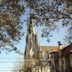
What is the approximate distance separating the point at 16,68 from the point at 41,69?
6442mm

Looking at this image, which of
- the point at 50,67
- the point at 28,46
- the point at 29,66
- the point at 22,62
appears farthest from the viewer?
the point at 28,46

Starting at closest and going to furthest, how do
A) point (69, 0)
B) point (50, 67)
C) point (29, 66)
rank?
point (69, 0), point (50, 67), point (29, 66)

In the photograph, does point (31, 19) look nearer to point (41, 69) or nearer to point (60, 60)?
point (60, 60)

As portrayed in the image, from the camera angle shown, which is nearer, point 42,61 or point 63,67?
point 63,67

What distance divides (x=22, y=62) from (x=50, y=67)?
1027 cm

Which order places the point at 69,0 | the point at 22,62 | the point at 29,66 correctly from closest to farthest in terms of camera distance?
the point at 69,0
the point at 29,66
the point at 22,62

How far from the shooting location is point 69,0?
16844mm

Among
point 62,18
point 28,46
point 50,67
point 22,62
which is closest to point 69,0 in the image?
point 62,18

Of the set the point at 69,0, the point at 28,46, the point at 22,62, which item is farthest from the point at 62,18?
the point at 28,46

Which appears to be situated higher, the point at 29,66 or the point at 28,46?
the point at 28,46

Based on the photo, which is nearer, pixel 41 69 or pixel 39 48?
pixel 41 69

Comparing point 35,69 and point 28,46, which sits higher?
point 28,46

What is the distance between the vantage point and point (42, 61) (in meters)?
55.8

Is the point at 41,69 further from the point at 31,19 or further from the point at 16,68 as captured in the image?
the point at 31,19
